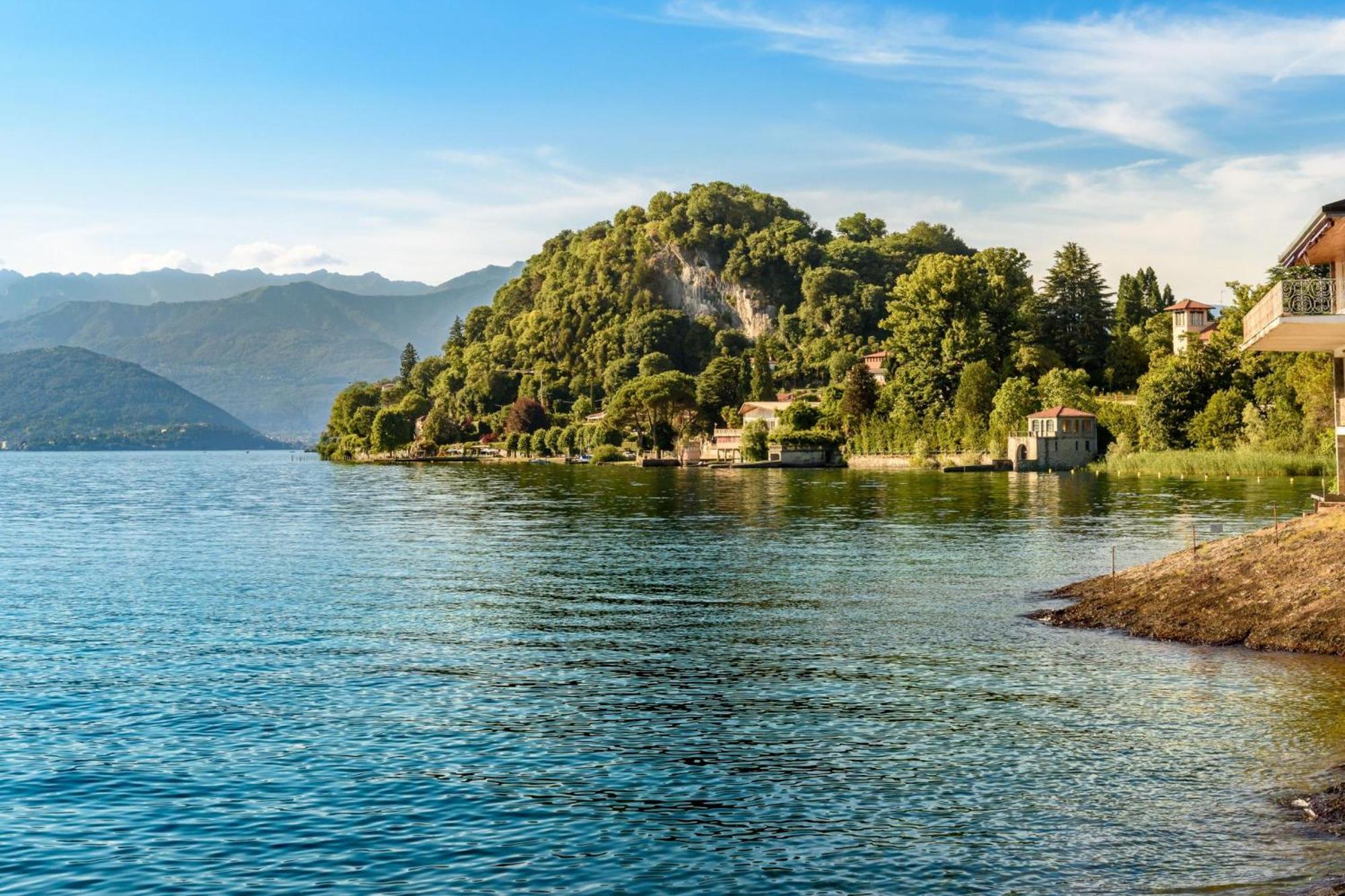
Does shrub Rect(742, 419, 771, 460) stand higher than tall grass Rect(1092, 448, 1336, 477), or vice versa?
shrub Rect(742, 419, 771, 460)

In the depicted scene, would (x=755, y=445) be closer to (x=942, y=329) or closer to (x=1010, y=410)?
(x=942, y=329)

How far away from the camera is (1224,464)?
103062 millimetres

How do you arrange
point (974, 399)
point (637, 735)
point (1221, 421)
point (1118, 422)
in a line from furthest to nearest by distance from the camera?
1. point (974, 399)
2. point (1118, 422)
3. point (1221, 421)
4. point (637, 735)

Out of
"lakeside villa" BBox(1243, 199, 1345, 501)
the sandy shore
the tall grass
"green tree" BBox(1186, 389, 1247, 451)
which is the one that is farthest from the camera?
"green tree" BBox(1186, 389, 1247, 451)

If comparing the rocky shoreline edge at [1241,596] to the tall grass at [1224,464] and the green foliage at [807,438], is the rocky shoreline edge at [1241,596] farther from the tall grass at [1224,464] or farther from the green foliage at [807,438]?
the green foliage at [807,438]

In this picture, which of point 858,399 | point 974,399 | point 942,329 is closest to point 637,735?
point 974,399

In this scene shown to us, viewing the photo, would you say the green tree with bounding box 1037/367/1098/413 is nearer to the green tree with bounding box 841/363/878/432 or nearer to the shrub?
the green tree with bounding box 841/363/878/432

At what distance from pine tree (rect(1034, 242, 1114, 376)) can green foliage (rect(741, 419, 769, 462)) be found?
4183 cm

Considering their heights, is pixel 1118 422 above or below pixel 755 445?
above

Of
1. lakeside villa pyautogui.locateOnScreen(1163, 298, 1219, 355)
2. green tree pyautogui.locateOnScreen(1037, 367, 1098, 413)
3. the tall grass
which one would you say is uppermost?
lakeside villa pyautogui.locateOnScreen(1163, 298, 1219, 355)

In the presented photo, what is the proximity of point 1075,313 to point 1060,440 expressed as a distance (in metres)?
43.2

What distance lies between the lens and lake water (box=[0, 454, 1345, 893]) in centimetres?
1391

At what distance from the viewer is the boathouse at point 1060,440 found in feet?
447

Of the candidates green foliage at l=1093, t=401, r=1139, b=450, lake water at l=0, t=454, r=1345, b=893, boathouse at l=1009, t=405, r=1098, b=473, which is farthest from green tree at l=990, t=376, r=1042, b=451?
lake water at l=0, t=454, r=1345, b=893
